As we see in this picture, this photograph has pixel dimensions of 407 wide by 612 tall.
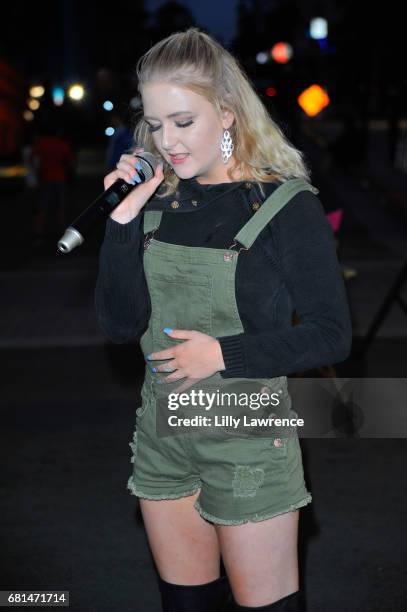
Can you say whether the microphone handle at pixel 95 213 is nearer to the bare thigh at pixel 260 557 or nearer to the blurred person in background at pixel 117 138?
the bare thigh at pixel 260 557

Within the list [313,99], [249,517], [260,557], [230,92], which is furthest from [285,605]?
[313,99]

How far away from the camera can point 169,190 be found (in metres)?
2.78

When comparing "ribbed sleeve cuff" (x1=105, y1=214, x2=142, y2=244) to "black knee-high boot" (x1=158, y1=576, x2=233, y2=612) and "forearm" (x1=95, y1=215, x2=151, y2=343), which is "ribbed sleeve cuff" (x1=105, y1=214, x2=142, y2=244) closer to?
"forearm" (x1=95, y1=215, x2=151, y2=343)

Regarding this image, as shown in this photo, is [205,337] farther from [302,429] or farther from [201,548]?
[302,429]

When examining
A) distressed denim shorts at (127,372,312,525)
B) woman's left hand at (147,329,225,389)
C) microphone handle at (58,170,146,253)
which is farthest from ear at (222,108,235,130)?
distressed denim shorts at (127,372,312,525)

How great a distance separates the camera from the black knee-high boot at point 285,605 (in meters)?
2.71

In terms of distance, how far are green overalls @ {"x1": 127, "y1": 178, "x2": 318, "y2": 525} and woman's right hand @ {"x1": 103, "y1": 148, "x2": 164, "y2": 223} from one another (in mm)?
97

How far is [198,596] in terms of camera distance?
2.86 meters

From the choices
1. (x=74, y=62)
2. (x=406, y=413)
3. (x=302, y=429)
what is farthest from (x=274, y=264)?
(x=74, y=62)

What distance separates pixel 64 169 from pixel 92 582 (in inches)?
512

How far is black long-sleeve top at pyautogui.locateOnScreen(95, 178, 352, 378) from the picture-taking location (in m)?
2.54

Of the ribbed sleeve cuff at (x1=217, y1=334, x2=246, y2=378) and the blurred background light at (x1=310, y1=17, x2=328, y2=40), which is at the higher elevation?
the ribbed sleeve cuff at (x1=217, y1=334, x2=246, y2=378)

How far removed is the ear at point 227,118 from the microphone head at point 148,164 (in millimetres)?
199

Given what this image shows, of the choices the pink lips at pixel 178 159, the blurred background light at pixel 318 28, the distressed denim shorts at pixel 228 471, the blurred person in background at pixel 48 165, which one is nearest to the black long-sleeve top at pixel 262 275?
the pink lips at pixel 178 159
